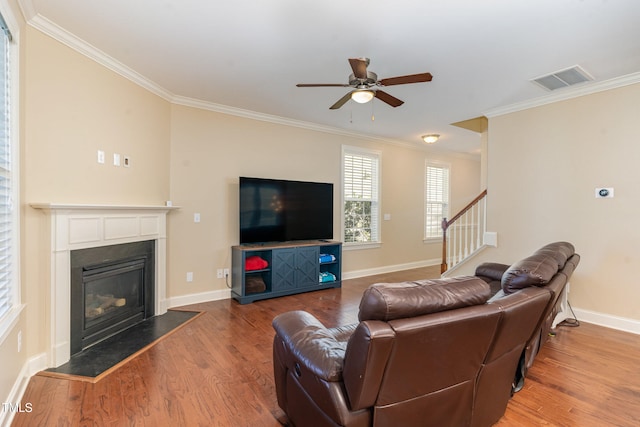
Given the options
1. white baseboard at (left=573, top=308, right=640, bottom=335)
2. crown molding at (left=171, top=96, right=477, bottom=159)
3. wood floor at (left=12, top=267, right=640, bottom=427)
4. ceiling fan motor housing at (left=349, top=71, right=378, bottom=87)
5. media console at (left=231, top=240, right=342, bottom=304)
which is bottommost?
wood floor at (left=12, top=267, right=640, bottom=427)

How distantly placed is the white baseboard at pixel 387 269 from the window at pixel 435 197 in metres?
0.58

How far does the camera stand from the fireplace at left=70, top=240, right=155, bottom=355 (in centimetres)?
263

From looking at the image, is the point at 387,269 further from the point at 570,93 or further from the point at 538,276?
the point at 538,276

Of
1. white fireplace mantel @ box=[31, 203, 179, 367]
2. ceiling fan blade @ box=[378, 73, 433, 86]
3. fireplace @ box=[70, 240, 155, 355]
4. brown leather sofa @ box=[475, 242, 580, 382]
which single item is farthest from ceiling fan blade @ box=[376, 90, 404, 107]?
fireplace @ box=[70, 240, 155, 355]

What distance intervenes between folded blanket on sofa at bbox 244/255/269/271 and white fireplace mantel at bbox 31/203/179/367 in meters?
1.41

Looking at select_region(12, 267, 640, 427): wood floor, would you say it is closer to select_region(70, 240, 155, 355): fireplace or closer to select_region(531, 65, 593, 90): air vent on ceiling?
select_region(70, 240, 155, 355): fireplace

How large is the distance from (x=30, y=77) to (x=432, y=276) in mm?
5922

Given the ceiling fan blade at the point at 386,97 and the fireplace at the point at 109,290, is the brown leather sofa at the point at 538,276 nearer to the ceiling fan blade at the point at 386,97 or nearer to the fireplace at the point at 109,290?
the ceiling fan blade at the point at 386,97

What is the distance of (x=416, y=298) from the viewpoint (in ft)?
4.06

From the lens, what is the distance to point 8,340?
1903 millimetres

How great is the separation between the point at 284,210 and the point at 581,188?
373 centimetres

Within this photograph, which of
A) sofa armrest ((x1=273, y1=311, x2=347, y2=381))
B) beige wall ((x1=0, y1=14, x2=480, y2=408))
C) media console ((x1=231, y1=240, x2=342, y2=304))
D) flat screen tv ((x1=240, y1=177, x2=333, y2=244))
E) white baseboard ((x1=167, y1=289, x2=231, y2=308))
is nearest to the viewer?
sofa armrest ((x1=273, y1=311, x2=347, y2=381))

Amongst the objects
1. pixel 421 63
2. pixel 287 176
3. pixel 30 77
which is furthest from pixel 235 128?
pixel 421 63

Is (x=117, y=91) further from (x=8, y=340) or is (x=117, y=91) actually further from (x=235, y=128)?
(x=8, y=340)
